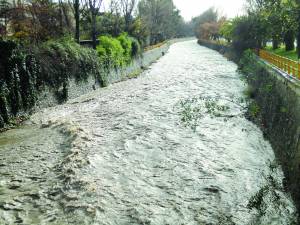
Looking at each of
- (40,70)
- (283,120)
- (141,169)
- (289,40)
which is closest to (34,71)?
(40,70)

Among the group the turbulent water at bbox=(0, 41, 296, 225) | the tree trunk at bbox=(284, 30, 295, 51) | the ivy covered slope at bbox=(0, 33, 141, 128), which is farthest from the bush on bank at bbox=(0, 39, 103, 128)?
the tree trunk at bbox=(284, 30, 295, 51)

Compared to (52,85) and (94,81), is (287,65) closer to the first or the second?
(52,85)

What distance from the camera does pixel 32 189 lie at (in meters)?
8.87

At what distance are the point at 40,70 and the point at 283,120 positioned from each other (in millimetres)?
10724

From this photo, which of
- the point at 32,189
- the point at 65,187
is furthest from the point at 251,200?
the point at 32,189

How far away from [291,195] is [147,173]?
145 inches

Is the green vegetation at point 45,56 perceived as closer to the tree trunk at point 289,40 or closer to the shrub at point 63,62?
the shrub at point 63,62

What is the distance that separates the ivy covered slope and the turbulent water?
1000 millimetres

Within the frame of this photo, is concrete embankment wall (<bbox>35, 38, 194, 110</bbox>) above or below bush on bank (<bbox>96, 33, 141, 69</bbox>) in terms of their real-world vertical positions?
below

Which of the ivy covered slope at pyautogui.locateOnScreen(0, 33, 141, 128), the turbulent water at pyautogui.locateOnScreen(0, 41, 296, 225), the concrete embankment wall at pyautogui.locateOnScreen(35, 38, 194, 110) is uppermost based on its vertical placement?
the ivy covered slope at pyautogui.locateOnScreen(0, 33, 141, 128)

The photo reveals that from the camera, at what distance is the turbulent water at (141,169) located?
7.88 metres

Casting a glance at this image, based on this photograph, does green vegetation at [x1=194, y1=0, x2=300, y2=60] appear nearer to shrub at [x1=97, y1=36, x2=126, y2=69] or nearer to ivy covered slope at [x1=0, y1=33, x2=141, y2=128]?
shrub at [x1=97, y1=36, x2=126, y2=69]

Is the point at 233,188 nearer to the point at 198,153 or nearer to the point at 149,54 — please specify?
the point at 198,153

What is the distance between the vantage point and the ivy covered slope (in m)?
14.1
